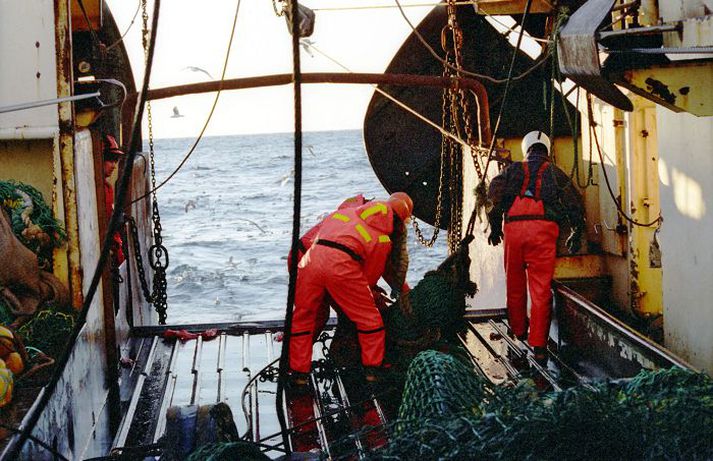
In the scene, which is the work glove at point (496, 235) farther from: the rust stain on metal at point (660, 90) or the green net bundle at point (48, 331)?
the green net bundle at point (48, 331)

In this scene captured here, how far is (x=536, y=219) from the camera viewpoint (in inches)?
278

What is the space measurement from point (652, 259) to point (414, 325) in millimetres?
1885

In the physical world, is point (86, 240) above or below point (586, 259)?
above

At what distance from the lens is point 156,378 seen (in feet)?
23.3

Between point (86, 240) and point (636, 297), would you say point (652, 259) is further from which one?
point (86, 240)

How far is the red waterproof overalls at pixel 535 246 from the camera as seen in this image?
23.2ft

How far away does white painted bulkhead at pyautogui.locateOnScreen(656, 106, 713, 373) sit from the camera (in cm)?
579

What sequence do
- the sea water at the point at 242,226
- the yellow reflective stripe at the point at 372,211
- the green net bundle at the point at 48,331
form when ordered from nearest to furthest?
the green net bundle at the point at 48,331
the yellow reflective stripe at the point at 372,211
the sea water at the point at 242,226

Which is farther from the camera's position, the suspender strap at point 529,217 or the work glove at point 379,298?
the work glove at point 379,298

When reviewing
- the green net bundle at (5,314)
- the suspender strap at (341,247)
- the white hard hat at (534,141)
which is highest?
the white hard hat at (534,141)

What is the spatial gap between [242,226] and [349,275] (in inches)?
1209

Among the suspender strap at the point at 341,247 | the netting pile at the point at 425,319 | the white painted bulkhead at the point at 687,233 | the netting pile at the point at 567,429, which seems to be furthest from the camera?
the netting pile at the point at 425,319

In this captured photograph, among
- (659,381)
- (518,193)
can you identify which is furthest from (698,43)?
(518,193)

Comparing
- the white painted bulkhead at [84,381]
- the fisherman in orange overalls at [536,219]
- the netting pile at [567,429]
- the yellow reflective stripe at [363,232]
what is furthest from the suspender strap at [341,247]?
the netting pile at [567,429]
